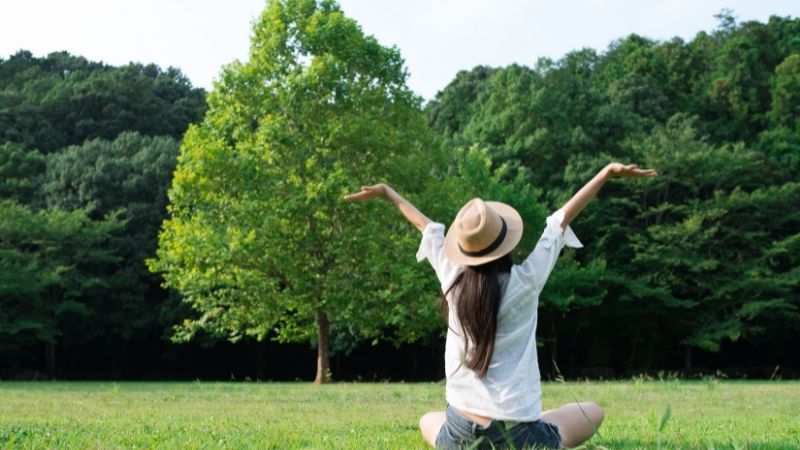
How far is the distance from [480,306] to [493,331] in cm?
15

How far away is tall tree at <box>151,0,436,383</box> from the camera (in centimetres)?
2302

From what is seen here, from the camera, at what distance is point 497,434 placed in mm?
4641

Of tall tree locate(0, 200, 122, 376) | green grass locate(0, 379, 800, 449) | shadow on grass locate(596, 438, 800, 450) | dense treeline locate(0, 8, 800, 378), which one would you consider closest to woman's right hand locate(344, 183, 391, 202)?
green grass locate(0, 379, 800, 449)

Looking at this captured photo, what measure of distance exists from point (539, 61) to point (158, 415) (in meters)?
37.5

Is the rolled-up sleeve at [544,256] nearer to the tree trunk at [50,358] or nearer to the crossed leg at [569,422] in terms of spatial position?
the crossed leg at [569,422]

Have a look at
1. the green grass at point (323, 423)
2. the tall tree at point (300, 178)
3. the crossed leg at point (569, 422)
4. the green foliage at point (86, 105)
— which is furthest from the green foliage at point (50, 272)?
the crossed leg at point (569, 422)

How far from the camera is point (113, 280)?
34875 millimetres

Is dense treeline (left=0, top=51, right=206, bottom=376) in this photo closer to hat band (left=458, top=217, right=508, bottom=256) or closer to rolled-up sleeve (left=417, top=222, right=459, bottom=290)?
rolled-up sleeve (left=417, top=222, right=459, bottom=290)

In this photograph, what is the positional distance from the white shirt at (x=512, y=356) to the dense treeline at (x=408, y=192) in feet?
57.9

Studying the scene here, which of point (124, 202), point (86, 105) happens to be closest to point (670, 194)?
point (124, 202)

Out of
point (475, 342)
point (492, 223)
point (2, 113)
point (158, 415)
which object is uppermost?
point (2, 113)

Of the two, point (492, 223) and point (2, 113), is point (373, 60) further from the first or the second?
point (2, 113)

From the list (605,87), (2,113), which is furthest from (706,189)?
(2,113)

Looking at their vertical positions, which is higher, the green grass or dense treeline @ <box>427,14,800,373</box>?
dense treeline @ <box>427,14,800,373</box>
